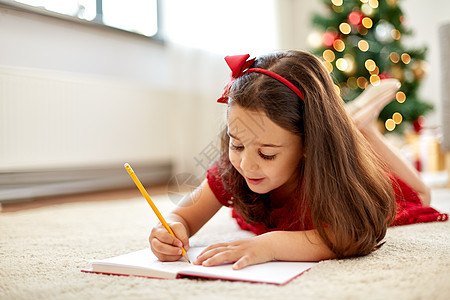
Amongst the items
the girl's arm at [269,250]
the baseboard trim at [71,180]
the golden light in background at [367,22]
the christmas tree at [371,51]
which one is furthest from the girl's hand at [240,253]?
the golden light in background at [367,22]

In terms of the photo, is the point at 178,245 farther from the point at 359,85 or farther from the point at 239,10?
the point at 239,10

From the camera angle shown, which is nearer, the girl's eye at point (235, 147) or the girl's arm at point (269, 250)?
the girl's arm at point (269, 250)

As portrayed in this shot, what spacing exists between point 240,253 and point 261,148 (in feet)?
0.60

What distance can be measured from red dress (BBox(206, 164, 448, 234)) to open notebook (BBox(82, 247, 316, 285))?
15 cm

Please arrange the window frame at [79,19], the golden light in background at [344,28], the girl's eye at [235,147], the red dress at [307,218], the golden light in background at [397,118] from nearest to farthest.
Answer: the girl's eye at [235,147] → the red dress at [307,218] → the window frame at [79,19] → the golden light in background at [397,118] → the golden light in background at [344,28]

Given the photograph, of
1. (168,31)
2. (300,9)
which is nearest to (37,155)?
(168,31)

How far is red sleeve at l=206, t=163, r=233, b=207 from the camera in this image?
1021 millimetres

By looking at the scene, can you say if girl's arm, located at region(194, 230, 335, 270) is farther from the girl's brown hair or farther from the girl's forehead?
the girl's forehead

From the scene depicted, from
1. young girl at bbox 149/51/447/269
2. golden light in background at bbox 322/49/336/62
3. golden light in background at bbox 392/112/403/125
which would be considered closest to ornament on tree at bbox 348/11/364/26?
golden light in background at bbox 322/49/336/62

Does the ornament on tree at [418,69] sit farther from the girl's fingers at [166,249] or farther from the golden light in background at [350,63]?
the girl's fingers at [166,249]

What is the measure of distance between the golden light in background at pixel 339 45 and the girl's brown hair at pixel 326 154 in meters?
2.17

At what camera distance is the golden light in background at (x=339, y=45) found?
9.62 feet

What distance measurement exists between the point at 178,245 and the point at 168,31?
2174 millimetres

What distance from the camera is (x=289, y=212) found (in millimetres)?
963
